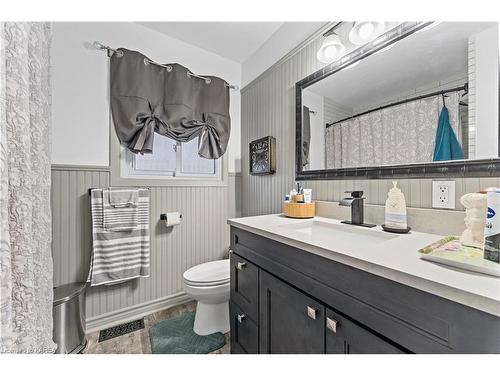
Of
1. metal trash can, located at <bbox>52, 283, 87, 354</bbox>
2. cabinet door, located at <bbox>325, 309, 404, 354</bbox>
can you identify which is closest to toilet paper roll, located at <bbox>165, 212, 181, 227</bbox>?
metal trash can, located at <bbox>52, 283, 87, 354</bbox>

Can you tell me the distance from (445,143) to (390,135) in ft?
0.74

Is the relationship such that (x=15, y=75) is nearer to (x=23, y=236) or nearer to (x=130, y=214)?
(x=23, y=236)

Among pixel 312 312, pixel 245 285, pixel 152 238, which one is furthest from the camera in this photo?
pixel 152 238

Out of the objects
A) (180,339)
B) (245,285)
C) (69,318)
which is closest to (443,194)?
(245,285)

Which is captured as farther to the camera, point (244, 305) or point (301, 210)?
point (301, 210)

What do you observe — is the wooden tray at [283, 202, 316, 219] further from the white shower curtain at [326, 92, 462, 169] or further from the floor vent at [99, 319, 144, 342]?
the floor vent at [99, 319, 144, 342]

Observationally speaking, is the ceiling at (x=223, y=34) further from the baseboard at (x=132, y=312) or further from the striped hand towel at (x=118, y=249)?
the baseboard at (x=132, y=312)

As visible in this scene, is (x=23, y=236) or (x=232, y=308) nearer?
(x=23, y=236)

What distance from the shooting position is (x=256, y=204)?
202cm

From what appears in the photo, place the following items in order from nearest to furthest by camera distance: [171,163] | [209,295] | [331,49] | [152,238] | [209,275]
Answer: [331,49] → [209,295] → [209,275] → [152,238] → [171,163]

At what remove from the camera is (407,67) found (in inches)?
39.0

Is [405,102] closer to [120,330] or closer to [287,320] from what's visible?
[287,320]
